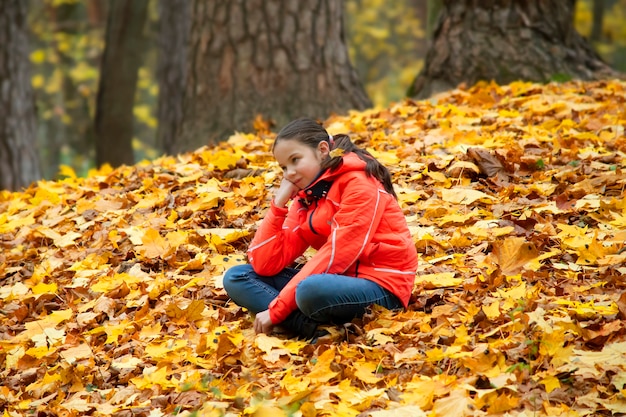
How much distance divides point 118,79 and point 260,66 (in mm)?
3840

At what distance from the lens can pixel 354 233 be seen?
312cm

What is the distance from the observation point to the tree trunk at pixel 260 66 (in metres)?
6.64

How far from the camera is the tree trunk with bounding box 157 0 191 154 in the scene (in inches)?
392

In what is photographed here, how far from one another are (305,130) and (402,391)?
1.18 meters

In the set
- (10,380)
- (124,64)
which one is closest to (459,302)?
(10,380)

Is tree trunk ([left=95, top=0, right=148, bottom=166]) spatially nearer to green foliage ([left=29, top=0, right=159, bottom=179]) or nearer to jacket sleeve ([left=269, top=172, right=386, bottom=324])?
green foliage ([left=29, top=0, right=159, bottom=179])

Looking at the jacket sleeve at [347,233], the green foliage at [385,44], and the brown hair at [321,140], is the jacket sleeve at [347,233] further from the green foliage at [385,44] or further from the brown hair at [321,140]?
the green foliage at [385,44]

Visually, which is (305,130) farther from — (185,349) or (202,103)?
(202,103)

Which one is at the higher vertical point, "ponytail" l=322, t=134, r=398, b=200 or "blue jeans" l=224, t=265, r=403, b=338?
"ponytail" l=322, t=134, r=398, b=200

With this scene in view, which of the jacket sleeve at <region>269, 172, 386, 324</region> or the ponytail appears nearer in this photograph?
the jacket sleeve at <region>269, 172, 386, 324</region>

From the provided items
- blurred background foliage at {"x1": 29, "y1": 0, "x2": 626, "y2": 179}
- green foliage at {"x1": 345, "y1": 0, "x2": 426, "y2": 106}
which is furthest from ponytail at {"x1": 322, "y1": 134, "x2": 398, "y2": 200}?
green foliage at {"x1": 345, "y1": 0, "x2": 426, "y2": 106}

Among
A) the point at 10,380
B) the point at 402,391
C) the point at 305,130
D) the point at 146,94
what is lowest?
the point at 146,94

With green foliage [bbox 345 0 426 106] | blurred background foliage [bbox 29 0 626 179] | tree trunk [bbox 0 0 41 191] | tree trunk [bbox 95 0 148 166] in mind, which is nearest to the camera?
tree trunk [bbox 0 0 41 191]

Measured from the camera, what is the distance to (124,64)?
9.90 metres
